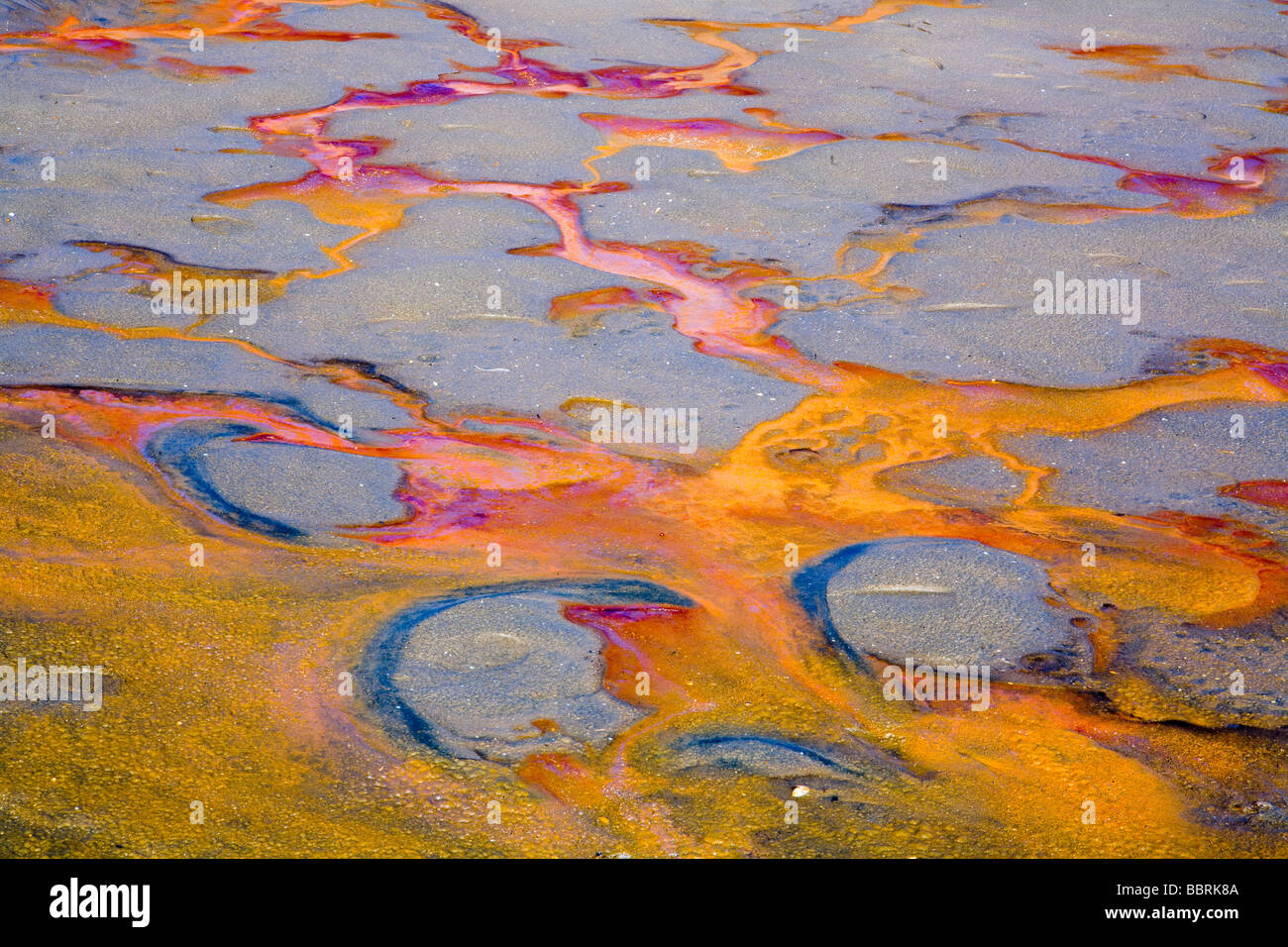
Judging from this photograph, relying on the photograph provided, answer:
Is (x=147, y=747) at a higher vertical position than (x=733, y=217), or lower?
lower

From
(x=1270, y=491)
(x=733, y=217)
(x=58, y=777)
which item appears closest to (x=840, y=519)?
(x=1270, y=491)

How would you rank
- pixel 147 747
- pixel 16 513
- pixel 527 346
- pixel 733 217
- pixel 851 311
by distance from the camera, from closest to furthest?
pixel 147 747
pixel 16 513
pixel 527 346
pixel 851 311
pixel 733 217

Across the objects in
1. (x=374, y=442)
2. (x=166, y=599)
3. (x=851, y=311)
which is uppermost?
(x=851, y=311)

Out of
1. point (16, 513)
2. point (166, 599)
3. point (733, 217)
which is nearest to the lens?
point (166, 599)

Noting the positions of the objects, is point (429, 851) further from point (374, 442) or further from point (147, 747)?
point (374, 442)

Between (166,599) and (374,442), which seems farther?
(374,442)

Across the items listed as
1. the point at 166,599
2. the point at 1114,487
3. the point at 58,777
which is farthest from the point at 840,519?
the point at 58,777
